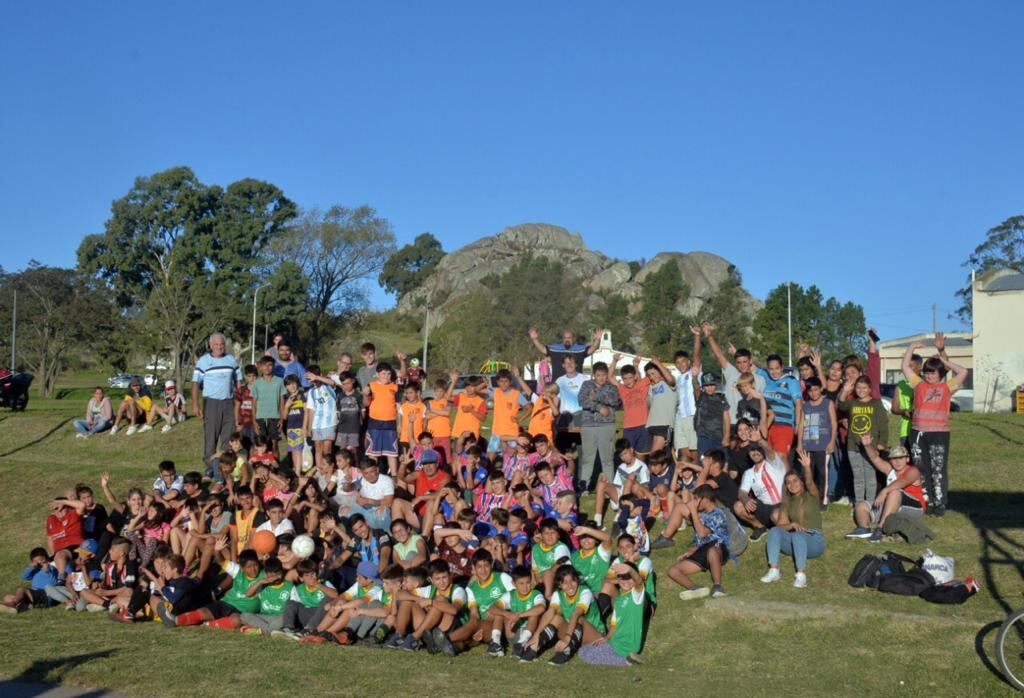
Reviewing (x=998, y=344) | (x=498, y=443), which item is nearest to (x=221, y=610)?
(x=498, y=443)

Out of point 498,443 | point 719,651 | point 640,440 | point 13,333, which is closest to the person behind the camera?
point 719,651

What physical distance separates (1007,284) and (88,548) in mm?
33375

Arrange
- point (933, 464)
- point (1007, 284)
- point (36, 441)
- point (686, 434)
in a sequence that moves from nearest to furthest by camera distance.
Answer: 1. point (933, 464)
2. point (686, 434)
3. point (36, 441)
4. point (1007, 284)

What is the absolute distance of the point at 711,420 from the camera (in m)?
13.3

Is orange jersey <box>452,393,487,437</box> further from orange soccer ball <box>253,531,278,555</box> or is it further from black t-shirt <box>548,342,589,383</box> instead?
orange soccer ball <box>253,531,278,555</box>

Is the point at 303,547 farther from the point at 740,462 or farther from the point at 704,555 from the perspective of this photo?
the point at 740,462

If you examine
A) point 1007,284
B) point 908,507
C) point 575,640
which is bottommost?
point 575,640

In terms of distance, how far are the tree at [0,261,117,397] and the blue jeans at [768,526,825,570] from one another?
4764cm

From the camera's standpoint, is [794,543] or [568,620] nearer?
[568,620]

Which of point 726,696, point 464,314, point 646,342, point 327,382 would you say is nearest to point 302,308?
point 464,314

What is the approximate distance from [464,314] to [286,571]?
52.5 meters

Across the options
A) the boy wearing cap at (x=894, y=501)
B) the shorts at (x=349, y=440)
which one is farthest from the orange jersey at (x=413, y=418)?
the boy wearing cap at (x=894, y=501)

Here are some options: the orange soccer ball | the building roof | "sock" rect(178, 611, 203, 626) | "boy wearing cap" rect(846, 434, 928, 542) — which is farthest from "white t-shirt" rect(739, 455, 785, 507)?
the building roof

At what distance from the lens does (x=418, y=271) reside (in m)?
117
